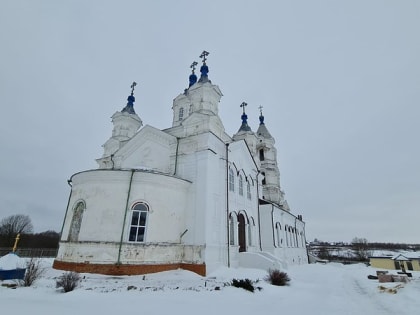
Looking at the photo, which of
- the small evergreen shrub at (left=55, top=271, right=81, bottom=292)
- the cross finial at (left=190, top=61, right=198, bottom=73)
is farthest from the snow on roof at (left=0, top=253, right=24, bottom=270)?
the cross finial at (left=190, top=61, right=198, bottom=73)

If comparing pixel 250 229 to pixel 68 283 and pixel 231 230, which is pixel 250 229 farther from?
pixel 68 283

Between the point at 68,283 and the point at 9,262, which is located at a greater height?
the point at 9,262

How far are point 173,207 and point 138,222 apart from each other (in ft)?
7.38

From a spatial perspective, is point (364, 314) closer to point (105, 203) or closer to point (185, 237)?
point (185, 237)

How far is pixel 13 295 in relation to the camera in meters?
7.14

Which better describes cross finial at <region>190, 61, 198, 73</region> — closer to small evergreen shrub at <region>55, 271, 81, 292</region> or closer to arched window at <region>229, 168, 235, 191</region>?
arched window at <region>229, 168, 235, 191</region>

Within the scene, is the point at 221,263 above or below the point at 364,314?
above

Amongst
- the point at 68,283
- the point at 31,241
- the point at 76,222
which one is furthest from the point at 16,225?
the point at 68,283

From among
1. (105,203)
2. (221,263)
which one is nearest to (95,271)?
(105,203)

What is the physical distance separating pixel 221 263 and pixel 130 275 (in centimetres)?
566

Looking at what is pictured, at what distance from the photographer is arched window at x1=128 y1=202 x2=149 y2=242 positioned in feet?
42.7

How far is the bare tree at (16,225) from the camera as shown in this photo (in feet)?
181

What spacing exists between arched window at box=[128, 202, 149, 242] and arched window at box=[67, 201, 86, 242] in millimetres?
2817

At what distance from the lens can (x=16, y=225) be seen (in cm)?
5919
